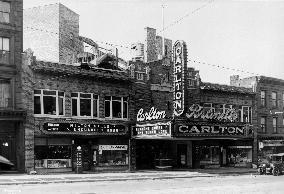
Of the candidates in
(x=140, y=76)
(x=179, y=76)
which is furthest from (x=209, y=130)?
(x=140, y=76)

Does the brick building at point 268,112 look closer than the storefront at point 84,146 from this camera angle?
No

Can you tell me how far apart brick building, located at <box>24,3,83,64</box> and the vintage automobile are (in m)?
20.9

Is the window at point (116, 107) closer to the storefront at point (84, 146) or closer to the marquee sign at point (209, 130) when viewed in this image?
the storefront at point (84, 146)

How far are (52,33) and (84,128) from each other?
1337 centimetres

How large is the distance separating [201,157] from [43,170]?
1609 centimetres

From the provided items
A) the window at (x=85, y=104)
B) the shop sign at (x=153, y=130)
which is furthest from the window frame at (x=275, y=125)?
the window at (x=85, y=104)

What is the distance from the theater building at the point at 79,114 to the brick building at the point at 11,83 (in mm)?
849

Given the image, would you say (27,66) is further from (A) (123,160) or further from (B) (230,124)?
(B) (230,124)

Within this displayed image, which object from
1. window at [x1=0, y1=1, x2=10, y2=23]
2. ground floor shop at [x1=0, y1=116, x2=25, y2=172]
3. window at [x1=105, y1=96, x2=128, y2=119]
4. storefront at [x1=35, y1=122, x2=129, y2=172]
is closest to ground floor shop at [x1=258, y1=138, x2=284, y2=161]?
storefront at [x1=35, y1=122, x2=129, y2=172]

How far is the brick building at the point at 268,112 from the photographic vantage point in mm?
43344

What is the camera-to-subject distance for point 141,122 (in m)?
31.5

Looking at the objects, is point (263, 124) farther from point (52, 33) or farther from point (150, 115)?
point (52, 33)

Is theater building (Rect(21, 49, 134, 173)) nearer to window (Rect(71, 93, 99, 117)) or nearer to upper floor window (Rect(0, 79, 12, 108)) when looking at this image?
window (Rect(71, 93, 99, 117))

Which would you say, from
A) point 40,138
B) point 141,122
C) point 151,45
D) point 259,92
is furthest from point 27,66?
point 259,92
